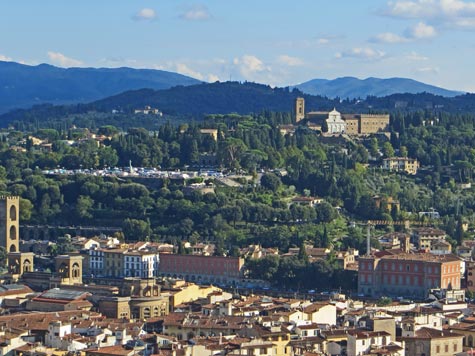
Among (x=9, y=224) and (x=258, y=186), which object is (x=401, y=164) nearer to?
(x=258, y=186)

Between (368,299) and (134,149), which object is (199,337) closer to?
(368,299)

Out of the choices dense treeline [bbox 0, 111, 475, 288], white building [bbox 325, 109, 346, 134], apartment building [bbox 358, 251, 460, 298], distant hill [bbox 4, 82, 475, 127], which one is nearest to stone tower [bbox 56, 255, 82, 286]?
dense treeline [bbox 0, 111, 475, 288]

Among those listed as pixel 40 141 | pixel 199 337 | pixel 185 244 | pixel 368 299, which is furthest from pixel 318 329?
pixel 40 141

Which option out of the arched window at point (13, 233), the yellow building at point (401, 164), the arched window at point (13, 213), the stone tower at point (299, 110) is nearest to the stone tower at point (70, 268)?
the arched window at point (13, 233)

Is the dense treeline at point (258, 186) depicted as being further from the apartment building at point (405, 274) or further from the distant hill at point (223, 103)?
the distant hill at point (223, 103)

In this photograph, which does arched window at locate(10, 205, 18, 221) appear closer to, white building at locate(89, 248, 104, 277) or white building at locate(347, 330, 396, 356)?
white building at locate(89, 248, 104, 277)

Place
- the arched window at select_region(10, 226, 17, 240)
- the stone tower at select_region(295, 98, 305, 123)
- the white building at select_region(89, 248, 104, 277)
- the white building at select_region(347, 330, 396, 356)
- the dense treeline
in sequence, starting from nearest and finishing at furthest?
the white building at select_region(347, 330, 396, 356) < the white building at select_region(89, 248, 104, 277) < the dense treeline < the arched window at select_region(10, 226, 17, 240) < the stone tower at select_region(295, 98, 305, 123)
